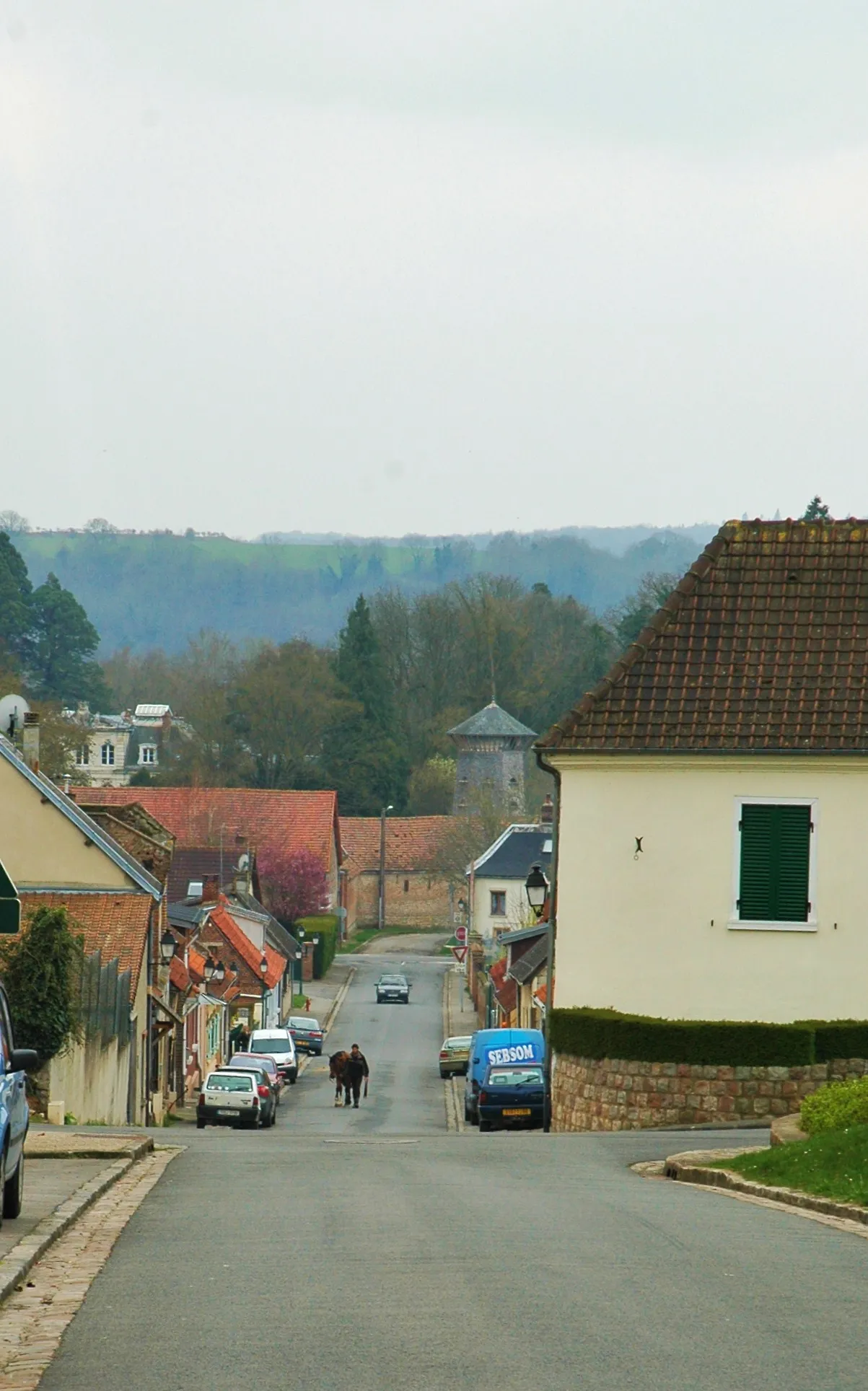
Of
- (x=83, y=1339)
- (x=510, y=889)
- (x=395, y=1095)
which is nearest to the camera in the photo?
(x=83, y=1339)

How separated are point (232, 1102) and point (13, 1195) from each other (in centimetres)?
2712

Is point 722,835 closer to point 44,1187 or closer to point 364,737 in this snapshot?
point 44,1187

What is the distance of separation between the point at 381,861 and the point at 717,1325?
348ft

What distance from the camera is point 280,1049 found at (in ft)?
179

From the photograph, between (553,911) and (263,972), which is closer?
(553,911)

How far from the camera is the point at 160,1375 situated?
Result: 7.55 metres

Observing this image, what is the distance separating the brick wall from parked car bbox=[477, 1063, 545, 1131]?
263ft

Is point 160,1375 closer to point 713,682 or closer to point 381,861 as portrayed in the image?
point 713,682

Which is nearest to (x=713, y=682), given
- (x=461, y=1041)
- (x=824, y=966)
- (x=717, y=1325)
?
(x=824, y=966)

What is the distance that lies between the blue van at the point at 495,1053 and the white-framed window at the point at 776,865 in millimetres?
8505

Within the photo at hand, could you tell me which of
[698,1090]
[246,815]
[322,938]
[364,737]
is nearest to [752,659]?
[698,1090]

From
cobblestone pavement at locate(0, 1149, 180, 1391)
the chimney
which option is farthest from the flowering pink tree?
cobblestone pavement at locate(0, 1149, 180, 1391)

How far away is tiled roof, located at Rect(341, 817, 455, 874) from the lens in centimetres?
11556

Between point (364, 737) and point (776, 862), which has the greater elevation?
point (364, 737)
